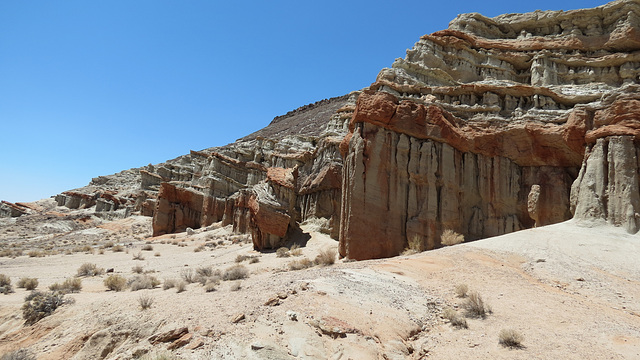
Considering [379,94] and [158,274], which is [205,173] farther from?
[379,94]

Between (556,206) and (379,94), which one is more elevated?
(379,94)

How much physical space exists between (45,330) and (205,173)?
40.7m

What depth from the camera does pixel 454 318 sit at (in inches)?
284

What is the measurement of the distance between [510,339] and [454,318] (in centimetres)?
116

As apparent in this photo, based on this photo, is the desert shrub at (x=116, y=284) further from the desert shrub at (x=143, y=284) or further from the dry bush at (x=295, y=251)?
the dry bush at (x=295, y=251)

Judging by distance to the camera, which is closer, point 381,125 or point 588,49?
point 381,125

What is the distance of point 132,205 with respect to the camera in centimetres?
5784

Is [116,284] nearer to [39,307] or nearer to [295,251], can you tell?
[39,307]

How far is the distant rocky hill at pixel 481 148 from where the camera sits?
15078 millimetres

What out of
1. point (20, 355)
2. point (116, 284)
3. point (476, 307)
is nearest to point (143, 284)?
point (116, 284)

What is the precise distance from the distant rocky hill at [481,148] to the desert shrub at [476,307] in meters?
8.24

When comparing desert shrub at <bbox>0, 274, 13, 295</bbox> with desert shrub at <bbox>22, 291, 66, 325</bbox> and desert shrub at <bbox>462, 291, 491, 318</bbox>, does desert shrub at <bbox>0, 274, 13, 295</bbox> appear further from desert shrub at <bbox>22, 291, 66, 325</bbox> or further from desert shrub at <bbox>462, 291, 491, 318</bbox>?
desert shrub at <bbox>462, 291, 491, 318</bbox>

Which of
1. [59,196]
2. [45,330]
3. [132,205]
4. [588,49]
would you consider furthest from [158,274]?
[59,196]

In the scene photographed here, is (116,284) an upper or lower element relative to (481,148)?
lower
